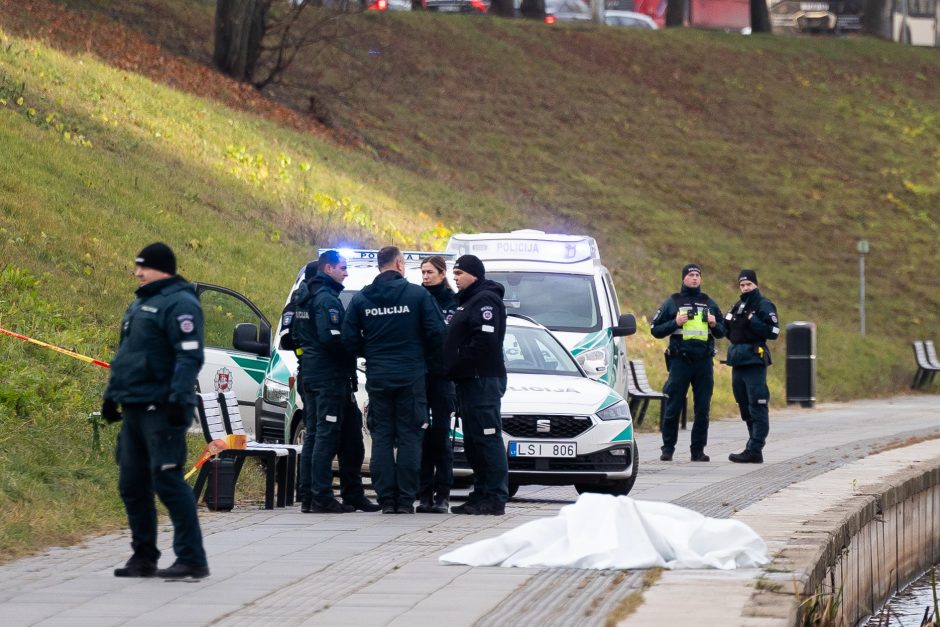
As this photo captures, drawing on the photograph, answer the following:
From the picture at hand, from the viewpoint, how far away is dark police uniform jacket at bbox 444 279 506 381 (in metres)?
11.4

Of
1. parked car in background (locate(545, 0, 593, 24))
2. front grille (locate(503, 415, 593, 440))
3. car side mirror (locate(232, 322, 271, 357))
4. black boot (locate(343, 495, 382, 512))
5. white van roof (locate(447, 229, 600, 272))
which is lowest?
black boot (locate(343, 495, 382, 512))

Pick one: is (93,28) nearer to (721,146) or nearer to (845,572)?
(721,146)

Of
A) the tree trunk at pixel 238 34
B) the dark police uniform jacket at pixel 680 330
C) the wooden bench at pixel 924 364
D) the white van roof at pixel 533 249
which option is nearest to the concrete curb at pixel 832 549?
the dark police uniform jacket at pixel 680 330

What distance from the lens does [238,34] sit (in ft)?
115

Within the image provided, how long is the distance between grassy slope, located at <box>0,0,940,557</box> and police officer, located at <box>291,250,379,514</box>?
1.47m

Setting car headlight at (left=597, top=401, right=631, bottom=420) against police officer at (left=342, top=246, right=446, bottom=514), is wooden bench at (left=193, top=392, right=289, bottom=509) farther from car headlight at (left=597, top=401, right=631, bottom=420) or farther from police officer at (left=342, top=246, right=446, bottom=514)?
car headlight at (left=597, top=401, right=631, bottom=420)

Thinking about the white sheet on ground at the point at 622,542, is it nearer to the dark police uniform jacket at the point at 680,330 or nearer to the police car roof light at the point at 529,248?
the dark police uniform jacket at the point at 680,330

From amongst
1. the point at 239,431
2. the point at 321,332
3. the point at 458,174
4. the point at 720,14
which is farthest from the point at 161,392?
the point at 720,14

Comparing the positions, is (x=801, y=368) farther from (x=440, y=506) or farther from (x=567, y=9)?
(x=567, y=9)

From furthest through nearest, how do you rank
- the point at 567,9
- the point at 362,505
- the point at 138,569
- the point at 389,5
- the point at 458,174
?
1. the point at 567,9
2. the point at 389,5
3. the point at 458,174
4. the point at 362,505
5. the point at 138,569

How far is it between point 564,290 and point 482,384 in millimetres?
5958

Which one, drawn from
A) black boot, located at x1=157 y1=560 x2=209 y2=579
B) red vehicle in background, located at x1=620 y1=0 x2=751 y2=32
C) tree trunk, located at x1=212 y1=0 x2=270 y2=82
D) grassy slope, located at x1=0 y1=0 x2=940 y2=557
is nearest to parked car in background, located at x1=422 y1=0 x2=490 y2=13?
grassy slope, located at x1=0 y1=0 x2=940 y2=557

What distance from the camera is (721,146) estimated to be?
148ft

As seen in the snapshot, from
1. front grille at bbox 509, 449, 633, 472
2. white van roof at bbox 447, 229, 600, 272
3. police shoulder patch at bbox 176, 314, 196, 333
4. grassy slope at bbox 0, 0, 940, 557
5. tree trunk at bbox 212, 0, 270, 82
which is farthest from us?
tree trunk at bbox 212, 0, 270, 82
